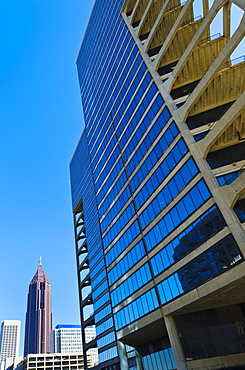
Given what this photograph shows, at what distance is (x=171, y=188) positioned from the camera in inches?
1329

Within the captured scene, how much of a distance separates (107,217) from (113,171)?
858 centimetres

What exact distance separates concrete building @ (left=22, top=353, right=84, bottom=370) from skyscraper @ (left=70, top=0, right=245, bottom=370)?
12054cm

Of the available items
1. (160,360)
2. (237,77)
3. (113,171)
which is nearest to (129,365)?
(160,360)

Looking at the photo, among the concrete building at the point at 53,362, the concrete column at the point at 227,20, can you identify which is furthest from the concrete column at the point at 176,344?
the concrete building at the point at 53,362

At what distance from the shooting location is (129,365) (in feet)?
155

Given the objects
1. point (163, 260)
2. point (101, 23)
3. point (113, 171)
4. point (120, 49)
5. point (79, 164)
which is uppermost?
point (101, 23)

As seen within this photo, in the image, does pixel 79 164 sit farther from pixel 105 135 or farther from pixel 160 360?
pixel 160 360

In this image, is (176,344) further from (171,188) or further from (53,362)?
(53,362)

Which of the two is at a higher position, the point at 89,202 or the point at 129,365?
the point at 89,202

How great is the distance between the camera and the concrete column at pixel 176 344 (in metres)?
29.8

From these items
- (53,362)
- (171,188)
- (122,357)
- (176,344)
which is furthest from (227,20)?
(53,362)

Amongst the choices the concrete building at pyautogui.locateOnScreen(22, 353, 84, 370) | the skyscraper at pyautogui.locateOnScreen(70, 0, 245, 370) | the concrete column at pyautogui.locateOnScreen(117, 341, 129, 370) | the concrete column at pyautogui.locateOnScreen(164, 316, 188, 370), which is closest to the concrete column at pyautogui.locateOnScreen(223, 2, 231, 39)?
the skyscraper at pyautogui.locateOnScreen(70, 0, 245, 370)

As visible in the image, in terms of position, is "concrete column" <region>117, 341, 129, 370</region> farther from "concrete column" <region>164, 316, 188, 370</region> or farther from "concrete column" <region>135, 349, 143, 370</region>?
"concrete column" <region>164, 316, 188, 370</region>

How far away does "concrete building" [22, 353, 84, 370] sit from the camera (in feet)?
498
